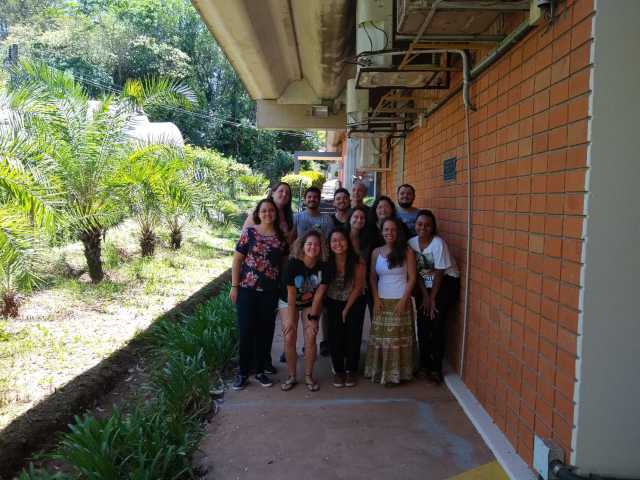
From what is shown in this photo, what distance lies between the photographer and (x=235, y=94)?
33875 millimetres

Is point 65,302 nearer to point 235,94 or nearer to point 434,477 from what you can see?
point 434,477

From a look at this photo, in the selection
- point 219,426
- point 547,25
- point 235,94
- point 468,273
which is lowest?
point 219,426

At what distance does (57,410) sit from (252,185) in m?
21.5

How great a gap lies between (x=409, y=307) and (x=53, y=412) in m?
3.24

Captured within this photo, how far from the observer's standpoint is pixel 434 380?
13.3 feet

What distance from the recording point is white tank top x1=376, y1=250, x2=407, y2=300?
3.92 meters

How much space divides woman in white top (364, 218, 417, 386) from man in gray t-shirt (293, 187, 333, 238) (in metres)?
0.76

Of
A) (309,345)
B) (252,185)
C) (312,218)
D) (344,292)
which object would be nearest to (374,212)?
(312,218)

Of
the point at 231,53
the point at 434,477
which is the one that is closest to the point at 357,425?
the point at 434,477

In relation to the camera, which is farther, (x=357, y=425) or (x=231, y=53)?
(x=231, y=53)

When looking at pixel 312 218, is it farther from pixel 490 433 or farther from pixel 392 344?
pixel 490 433

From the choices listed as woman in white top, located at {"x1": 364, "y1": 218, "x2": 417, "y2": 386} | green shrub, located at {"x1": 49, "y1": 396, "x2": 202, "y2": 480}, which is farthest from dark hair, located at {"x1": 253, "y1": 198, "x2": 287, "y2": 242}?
green shrub, located at {"x1": 49, "y1": 396, "x2": 202, "y2": 480}

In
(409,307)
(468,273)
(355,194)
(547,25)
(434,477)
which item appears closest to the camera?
(547,25)

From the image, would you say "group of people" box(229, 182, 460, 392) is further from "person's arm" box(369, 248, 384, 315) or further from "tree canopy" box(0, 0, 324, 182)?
"tree canopy" box(0, 0, 324, 182)
